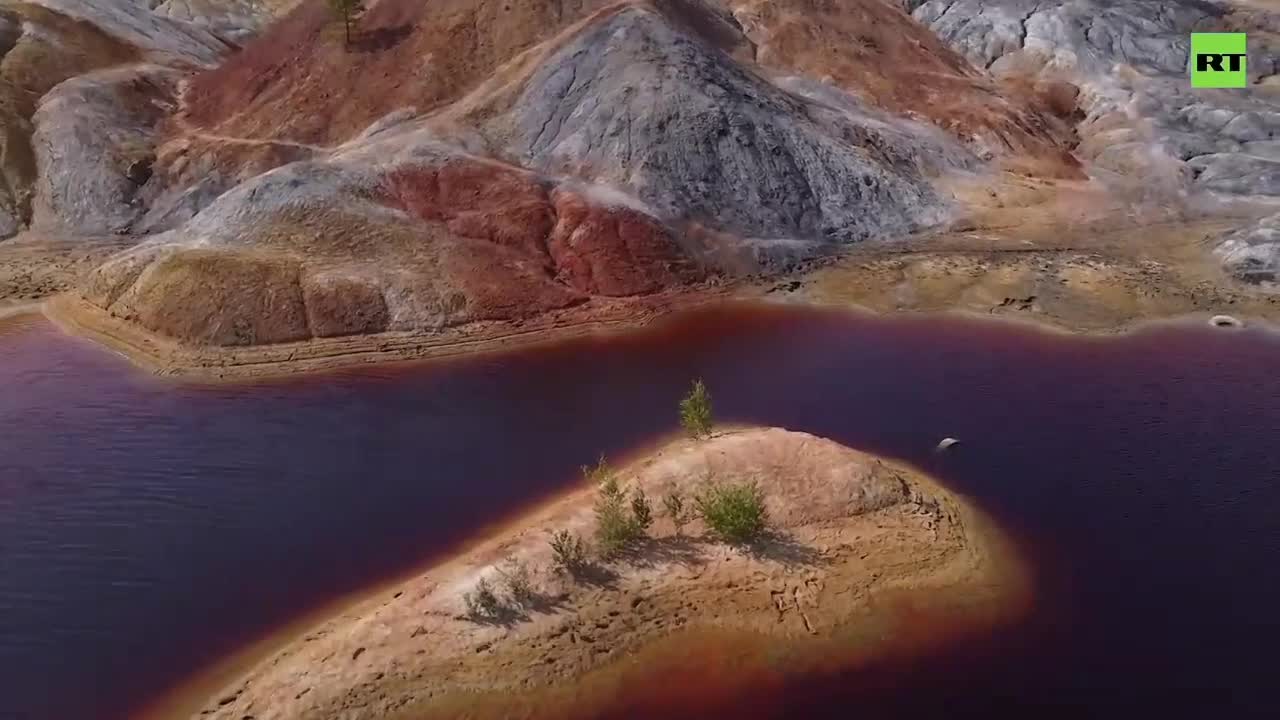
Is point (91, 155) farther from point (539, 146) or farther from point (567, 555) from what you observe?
point (567, 555)

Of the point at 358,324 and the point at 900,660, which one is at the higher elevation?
the point at 358,324

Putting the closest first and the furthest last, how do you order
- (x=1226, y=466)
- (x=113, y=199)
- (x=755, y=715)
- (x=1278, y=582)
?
1. (x=755, y=715)
2. (x=1278, y=582)
3. (x=1226, y=466)
4. (x=113, y=199)

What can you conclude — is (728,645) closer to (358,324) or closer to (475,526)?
(475,526)

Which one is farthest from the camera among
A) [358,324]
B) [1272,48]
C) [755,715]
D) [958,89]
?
[1272,48]

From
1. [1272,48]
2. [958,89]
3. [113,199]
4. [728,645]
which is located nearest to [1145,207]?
[958,89]

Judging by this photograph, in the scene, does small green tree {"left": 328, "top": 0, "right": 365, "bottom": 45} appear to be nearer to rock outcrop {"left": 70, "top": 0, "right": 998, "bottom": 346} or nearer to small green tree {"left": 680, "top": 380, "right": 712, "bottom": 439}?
rock outcrop {"left": 70, "top": 0, "right": 998, "bottom": 346}

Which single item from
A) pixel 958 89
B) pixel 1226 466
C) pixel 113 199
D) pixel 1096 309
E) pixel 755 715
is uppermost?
pixel 958 89

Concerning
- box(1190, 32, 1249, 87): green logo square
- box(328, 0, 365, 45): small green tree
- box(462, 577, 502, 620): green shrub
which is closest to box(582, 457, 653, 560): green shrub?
box(462, 577, 502, 620): green shrub
